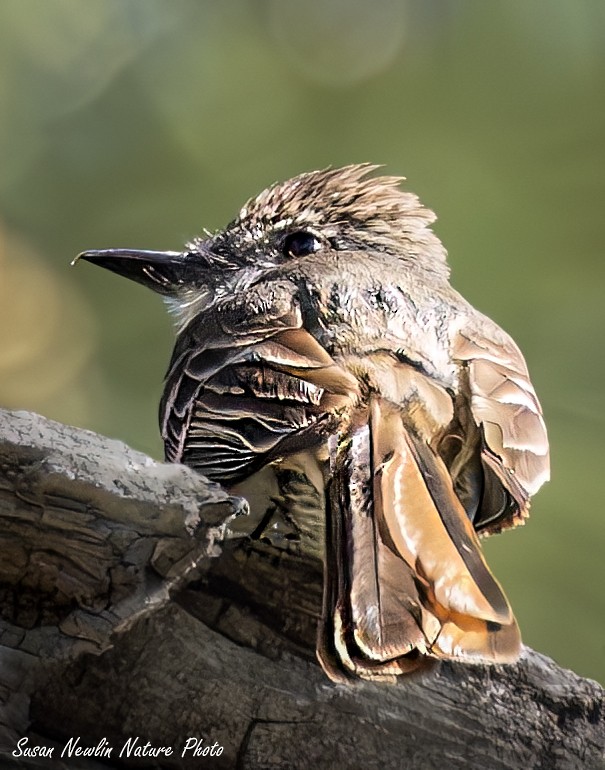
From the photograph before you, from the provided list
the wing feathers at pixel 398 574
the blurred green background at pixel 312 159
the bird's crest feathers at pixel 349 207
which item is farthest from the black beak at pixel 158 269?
the wing feathers at pixel 398 574

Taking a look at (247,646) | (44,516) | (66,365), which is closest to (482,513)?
(247,646)

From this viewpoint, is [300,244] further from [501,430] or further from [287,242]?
[501,430]

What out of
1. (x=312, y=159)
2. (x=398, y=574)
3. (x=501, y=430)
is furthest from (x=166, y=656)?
(x=312, y=159)

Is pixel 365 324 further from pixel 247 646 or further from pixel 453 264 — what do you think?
pixel 453 264

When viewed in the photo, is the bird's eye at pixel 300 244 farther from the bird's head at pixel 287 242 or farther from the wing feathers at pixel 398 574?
the wing feathers at pixel 398 574

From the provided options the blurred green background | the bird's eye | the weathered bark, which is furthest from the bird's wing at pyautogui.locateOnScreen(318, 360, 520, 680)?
the blurred green background

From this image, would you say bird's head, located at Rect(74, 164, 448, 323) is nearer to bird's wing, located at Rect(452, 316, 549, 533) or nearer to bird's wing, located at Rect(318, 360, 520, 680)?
bird's wing, located at Rect(452, 316, 549, 533)

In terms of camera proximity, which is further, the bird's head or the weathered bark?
the bird's head

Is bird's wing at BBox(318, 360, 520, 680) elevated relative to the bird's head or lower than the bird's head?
lower
